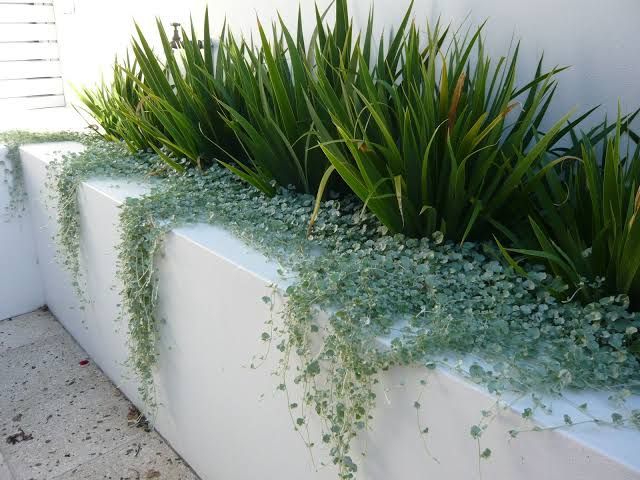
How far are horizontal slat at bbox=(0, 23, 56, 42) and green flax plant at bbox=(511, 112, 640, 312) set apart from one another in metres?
4.26

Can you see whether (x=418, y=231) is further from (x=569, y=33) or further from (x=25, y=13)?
(x=25, y=13)

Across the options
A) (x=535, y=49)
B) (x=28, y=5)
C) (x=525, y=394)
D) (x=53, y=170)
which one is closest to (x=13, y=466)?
(x=53, y=170)

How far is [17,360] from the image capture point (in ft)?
10.00

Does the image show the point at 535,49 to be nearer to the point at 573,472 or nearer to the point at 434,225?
the point at 434,225

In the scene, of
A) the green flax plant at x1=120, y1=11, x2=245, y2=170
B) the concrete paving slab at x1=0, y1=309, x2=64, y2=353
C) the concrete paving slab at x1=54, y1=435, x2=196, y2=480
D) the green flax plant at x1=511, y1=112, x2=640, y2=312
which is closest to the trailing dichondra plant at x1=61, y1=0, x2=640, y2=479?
the green flax plant at x1=511, y1=112, x2=640, y2=312

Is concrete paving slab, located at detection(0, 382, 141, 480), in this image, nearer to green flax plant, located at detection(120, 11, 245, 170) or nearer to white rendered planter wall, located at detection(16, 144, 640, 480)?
white rendered planter wall, located at detection(16, 144, 640, 480)

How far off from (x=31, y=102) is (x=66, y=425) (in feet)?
10.1

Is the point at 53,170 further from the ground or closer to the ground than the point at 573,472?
closer to the ground

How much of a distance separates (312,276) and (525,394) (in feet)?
1.90

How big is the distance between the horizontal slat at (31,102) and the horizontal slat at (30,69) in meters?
0.17

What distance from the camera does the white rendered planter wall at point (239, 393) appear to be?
1.04 meters

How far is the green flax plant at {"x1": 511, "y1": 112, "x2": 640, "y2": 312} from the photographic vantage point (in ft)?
4.06

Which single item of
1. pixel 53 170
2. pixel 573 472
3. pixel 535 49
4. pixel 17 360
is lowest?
pixel 17 360

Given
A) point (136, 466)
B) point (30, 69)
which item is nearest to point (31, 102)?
point (30, 69)
